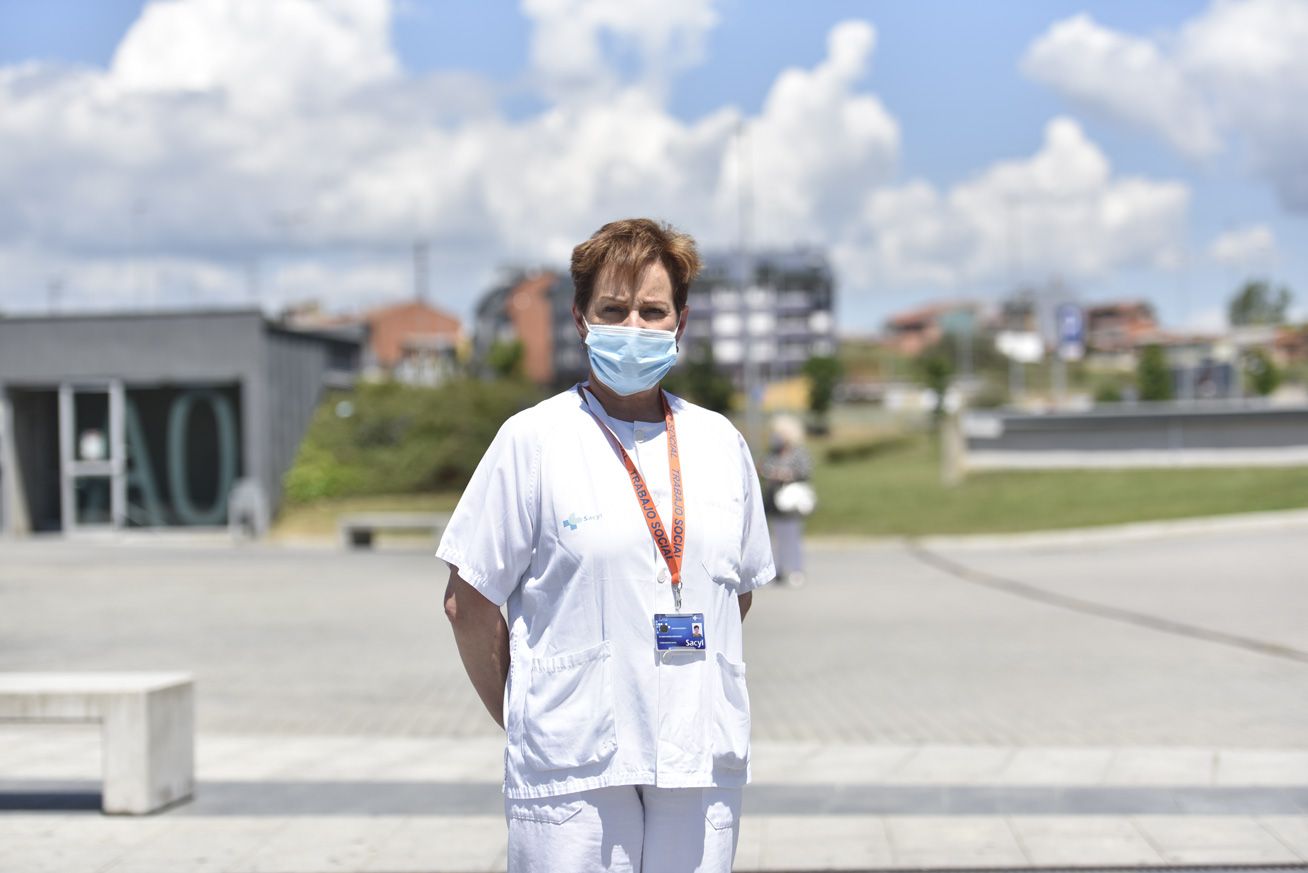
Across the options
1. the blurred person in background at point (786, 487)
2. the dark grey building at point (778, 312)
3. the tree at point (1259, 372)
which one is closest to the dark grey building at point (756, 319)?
the dark grey building at point (778, 312)

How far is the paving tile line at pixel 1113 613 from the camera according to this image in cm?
1102

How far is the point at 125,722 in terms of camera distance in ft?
21.0

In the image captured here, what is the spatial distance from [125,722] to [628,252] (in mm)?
4373

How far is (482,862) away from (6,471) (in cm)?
2479

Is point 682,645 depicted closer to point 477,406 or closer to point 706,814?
point 706,814

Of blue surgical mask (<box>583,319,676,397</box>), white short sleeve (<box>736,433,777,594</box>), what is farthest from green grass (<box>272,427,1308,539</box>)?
blue surgical mask (<box>583,319,676,397</box>)

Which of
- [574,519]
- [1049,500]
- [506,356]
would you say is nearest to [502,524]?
[574,519]

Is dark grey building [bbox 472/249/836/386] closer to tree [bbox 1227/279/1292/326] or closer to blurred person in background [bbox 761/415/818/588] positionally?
tree [bbox 1227/279/1292/326]

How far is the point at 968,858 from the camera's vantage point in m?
5.54

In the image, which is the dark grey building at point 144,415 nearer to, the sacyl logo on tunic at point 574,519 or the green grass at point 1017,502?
the green grass at point 1017,502

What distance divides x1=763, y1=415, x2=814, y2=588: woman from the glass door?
15.3 m

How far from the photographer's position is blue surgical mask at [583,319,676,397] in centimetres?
296

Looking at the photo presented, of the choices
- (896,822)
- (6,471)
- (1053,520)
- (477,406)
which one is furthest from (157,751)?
(477,406)

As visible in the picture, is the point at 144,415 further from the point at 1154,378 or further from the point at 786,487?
the point at 1154,378
